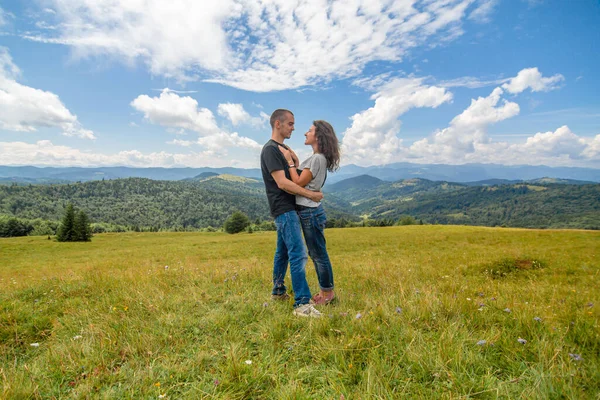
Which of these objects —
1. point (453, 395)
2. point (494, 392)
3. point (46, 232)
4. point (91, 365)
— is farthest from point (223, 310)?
point (46, 232)

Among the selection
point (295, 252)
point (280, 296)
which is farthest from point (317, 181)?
point (280, 296)

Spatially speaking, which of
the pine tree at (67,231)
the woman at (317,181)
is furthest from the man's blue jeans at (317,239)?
the pine tree at (67,231)

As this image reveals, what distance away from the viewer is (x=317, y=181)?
4.24 metres

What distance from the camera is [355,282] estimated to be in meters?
6.41

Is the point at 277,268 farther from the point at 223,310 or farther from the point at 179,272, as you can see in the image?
the point at 179,272

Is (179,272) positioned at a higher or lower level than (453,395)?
lower

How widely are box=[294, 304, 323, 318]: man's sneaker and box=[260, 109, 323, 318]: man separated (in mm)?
16

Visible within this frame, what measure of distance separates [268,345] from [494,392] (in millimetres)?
2113

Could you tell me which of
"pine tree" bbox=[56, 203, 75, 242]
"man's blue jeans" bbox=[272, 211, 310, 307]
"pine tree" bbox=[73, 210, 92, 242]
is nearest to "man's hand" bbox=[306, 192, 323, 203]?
"man's blue jeans" bbox=[272, 211, 310, 307]

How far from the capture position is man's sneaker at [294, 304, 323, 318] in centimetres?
374

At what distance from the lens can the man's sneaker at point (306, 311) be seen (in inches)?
147

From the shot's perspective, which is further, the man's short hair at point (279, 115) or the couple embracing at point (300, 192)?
the man's short hair at point (279, 115)

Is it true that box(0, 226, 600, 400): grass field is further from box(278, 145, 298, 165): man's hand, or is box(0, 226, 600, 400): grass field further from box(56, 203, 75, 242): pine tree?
box(56, 203, 75, 242): pine tree

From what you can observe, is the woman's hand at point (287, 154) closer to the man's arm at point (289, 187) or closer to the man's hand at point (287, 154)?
the man's hand at point (287, 154)
